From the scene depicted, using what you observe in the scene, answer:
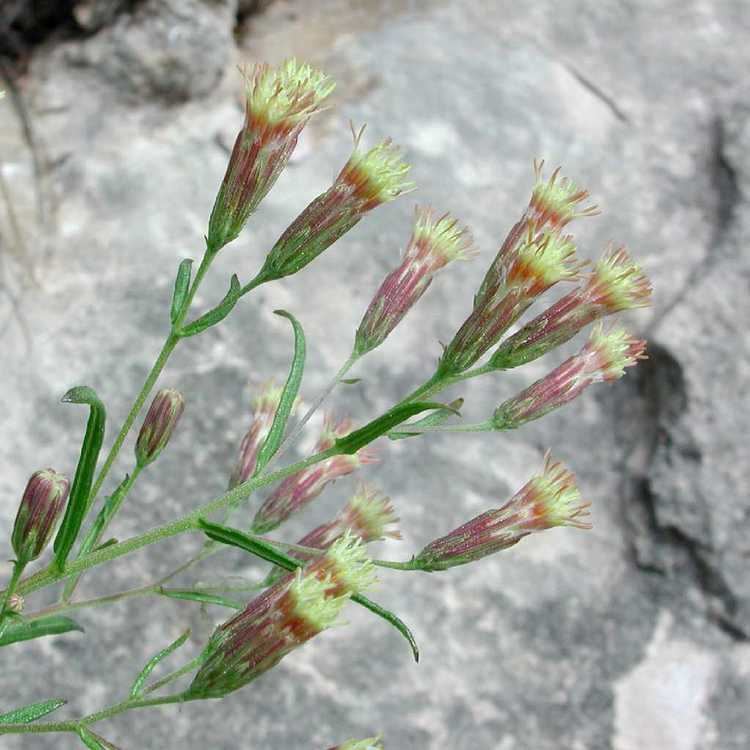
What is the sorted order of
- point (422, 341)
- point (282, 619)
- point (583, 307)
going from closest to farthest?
point (282, 619) < point (583, 307) < point (422, 341)

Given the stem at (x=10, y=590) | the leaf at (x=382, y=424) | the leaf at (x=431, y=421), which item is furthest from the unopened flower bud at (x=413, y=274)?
the stem at (x=10, y=590)

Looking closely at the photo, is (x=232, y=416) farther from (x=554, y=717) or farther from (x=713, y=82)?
(x=713, y=82)

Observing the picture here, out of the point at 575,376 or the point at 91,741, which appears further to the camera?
the point at 575,376

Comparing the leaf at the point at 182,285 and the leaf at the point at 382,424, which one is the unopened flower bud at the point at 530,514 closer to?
the leaf at the point at 382,424

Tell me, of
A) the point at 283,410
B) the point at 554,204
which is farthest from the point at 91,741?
the point at 554,204

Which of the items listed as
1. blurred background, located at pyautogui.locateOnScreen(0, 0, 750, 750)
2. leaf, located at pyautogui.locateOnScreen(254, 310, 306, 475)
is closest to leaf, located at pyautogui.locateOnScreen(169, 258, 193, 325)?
leaf, located at pyautogui.locateOnScreen(254, 310, 306, 475)

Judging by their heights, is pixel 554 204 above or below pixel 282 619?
above

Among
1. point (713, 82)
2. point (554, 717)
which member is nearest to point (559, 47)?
point (713, 82)

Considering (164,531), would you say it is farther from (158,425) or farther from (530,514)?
(530,514)
